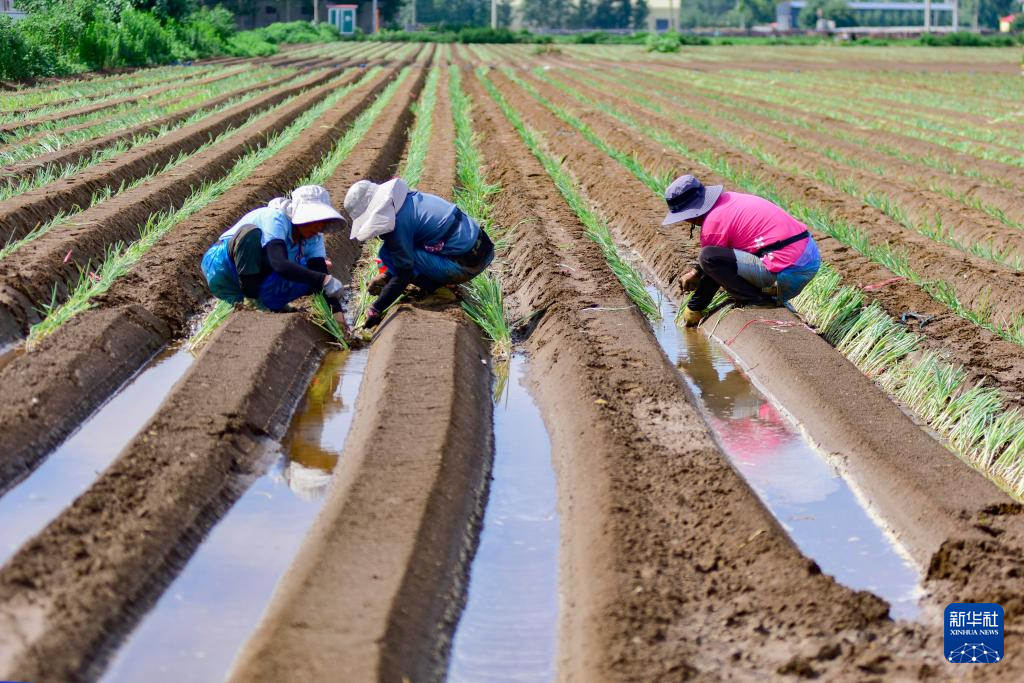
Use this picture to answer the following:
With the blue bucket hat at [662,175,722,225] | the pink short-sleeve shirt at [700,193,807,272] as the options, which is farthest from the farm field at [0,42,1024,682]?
the blue bucket hat at [662,175,722,225]

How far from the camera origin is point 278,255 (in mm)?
6602

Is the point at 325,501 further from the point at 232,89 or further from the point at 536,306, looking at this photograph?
the point at 232,89

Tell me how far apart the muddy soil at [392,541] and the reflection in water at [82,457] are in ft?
3.51

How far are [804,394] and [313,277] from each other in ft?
9.01

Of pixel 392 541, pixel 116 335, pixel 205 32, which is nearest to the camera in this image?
pixel 392 541

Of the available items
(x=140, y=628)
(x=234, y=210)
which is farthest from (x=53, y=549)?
(x=234, y=210)

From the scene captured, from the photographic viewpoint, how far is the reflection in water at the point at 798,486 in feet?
14.3

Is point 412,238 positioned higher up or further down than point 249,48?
further down

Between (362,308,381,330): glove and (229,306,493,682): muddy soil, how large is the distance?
3.00 ft

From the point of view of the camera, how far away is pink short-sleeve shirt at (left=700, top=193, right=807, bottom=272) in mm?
7281

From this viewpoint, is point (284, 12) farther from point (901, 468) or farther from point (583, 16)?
point (901, 468)

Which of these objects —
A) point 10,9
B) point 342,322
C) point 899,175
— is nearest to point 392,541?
point 342,322

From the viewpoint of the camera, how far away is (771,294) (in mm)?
7598

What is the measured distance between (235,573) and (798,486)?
2.43 m
